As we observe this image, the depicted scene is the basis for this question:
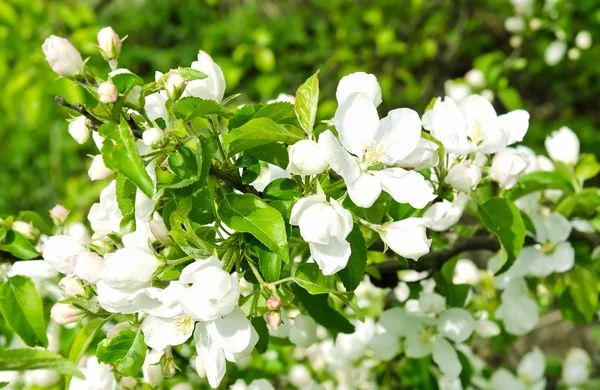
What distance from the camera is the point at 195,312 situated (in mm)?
717

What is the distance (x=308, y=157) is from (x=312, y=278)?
16cm

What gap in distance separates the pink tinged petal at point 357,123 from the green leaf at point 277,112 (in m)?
0.07

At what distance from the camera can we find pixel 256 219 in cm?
76

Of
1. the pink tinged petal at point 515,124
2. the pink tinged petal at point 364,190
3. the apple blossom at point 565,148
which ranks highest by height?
the pink tinged petal at point 364,190

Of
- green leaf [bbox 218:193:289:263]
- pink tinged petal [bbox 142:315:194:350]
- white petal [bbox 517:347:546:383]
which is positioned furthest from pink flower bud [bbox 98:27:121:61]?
white petal [bbox 517:347:546:383]

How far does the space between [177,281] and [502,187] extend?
1.75ft

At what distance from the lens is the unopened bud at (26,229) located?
105cm

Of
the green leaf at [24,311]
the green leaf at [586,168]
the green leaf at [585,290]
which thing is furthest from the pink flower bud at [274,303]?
the green leaf at [586,168]

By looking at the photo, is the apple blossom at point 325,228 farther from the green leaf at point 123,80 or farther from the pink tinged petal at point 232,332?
the green leaf at point 123,80

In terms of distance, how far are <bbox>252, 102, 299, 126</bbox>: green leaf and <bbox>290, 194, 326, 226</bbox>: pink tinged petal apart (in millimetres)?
140

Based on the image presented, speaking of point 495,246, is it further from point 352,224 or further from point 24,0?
point 24,0

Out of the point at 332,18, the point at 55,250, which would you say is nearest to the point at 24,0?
the point at 332,18

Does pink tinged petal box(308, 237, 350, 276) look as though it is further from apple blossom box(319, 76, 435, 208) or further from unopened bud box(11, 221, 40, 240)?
unopened bud box(11, 221, 40, 240)

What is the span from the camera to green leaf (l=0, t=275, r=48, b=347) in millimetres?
1006
